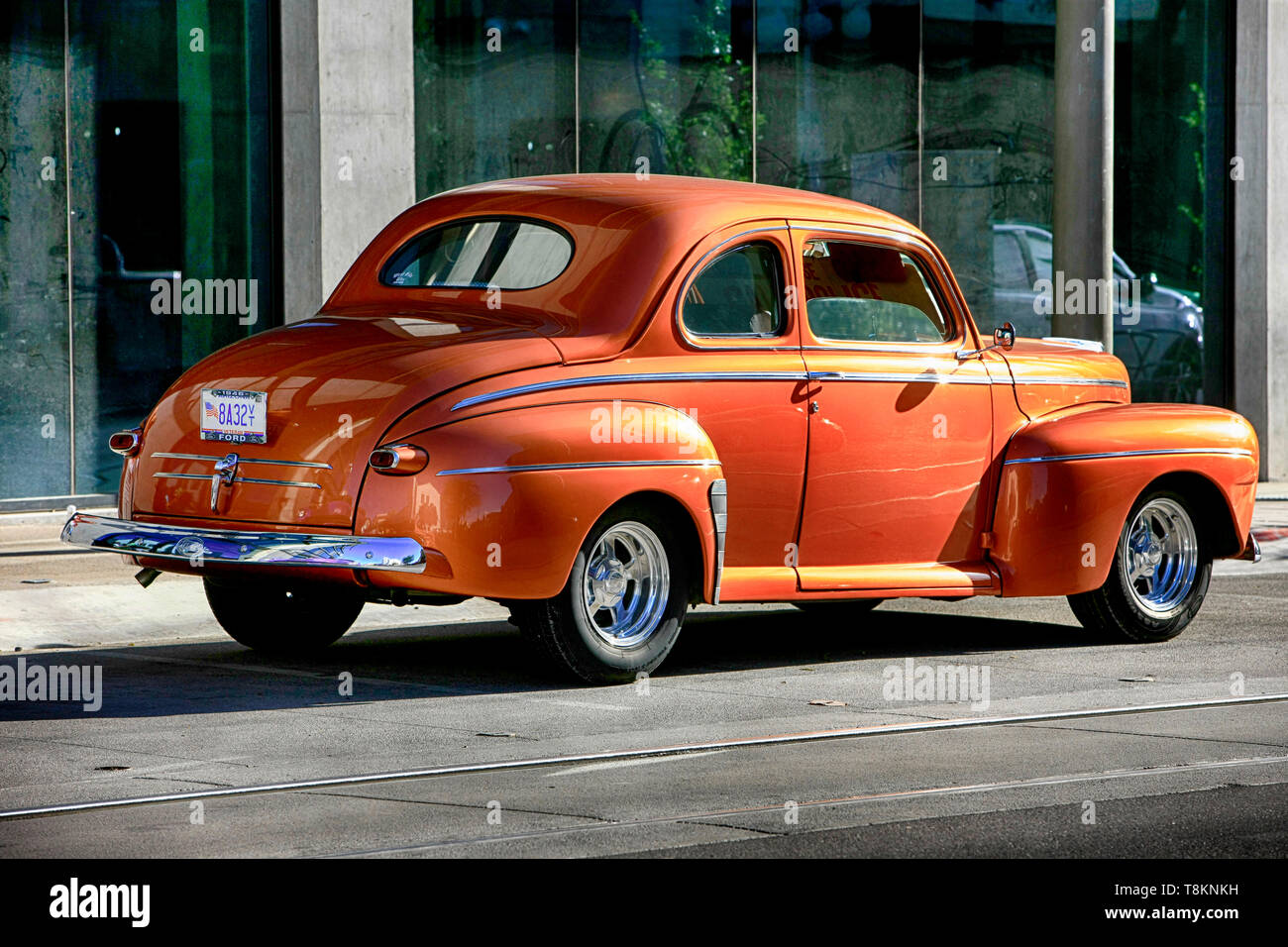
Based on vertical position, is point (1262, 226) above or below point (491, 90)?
below

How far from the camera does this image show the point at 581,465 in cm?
780

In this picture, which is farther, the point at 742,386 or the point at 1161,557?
the point at 1161,557

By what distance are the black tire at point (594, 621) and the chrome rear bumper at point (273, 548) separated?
65cm

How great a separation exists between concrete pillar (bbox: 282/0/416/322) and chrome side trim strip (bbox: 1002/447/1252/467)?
7.85m

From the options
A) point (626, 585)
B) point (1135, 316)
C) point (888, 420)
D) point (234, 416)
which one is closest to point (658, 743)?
point (626, 585)

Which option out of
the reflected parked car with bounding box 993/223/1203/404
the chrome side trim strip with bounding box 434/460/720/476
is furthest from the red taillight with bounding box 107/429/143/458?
the reflected parked car with bounding box 993/223/1203/404

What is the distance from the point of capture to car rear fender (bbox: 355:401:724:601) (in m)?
7.56

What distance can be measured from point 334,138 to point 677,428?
8555 millimetres

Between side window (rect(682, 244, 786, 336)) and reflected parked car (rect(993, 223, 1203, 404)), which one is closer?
side window (rect(682, 244, 786, 336))

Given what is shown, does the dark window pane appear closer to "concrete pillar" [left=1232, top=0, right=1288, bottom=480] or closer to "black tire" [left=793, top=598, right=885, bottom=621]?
"concrete pillar" [left=1232, top=0, right=1288, bottom=480]

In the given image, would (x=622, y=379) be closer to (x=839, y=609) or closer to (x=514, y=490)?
(x=514, y=490)
